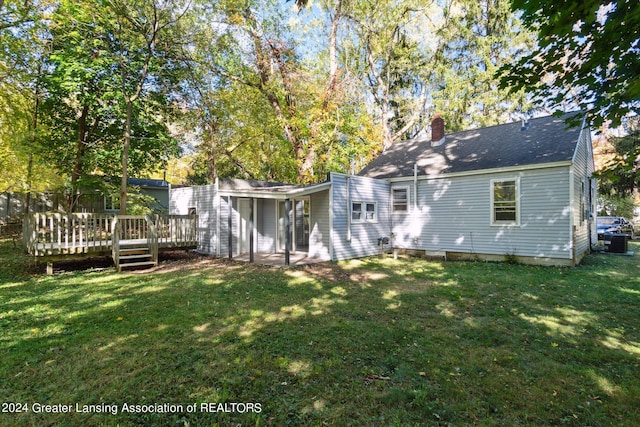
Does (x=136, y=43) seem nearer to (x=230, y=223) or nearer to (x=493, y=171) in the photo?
(x=230, y=223)

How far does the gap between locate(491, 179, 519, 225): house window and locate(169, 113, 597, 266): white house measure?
31 millimetres

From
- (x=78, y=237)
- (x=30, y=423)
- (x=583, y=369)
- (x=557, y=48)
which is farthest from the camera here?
(x=78, y=237)

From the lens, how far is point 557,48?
12.0 ft

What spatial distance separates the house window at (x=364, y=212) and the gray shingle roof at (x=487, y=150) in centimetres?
192

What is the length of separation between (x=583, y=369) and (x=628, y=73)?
10.7 feet

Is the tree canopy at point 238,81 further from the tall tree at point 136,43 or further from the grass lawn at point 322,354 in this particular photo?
the grass lawn at point 322,354

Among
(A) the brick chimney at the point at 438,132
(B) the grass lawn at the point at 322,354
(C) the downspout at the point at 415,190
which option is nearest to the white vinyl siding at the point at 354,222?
(C) the downspout at the point at 415,190

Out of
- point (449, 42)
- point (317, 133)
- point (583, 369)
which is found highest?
point (449, 42)

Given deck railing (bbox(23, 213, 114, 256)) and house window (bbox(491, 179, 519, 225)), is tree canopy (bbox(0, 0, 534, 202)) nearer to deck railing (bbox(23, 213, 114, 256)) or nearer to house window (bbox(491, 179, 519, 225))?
deck railing (bbox(23, 213, 114, 256))

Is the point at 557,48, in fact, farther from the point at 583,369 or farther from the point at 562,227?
the point at 562,227

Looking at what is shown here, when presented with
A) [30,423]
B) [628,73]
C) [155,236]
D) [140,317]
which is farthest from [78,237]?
[628,73]

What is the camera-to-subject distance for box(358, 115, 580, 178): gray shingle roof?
10.1m

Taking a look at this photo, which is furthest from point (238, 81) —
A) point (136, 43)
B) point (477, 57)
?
point (477, 57)

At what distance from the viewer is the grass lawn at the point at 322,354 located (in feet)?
8.95
